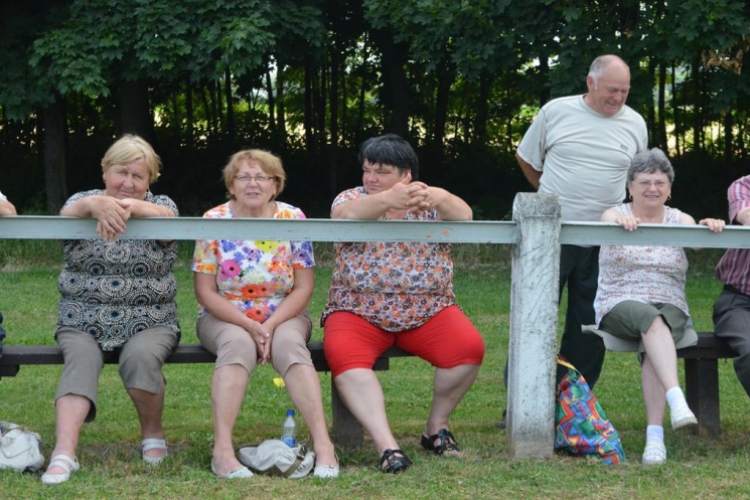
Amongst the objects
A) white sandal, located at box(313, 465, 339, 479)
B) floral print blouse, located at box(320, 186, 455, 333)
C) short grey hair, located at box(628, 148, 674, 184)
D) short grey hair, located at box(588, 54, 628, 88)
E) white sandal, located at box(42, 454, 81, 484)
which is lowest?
white sandal, located at box(313, 465, 339, 479)

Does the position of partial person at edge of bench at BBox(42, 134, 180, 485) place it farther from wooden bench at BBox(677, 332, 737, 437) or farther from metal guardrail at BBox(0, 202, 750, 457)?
wooden bench at BBox(677, 332, 737, 437)

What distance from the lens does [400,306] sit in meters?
5.18

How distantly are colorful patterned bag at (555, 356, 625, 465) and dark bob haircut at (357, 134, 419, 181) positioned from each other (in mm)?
1207

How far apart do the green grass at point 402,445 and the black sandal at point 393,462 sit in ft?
0.17

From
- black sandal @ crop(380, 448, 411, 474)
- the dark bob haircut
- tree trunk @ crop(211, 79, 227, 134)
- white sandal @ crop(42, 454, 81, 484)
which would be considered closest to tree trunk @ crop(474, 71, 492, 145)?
tree trunk @ crop(211, 79, 227, 134)

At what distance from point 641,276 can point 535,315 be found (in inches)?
29.3

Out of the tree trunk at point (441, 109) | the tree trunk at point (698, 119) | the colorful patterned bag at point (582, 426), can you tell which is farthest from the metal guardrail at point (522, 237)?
the tree trunk at point (698, 119)

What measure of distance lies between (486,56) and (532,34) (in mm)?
583

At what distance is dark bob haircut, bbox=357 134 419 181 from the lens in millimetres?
5199

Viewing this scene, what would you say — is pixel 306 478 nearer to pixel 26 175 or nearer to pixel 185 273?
pixel 185 273

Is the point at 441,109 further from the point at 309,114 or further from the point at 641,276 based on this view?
the point at 641,276

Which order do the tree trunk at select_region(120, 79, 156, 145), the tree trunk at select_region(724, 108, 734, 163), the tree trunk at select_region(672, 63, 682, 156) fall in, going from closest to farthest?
the tree trunk at select_region(120, 79, 156, 145) < the tree trunk at select_region(724, 108, 734, 163) < the tree trunk at select_region(672, 63, 682, 156)

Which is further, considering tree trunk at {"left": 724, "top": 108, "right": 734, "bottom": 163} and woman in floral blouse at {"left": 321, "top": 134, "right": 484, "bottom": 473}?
tree trunk at {"left": 724, "top": 108, "right": 734, "bottom": 163}

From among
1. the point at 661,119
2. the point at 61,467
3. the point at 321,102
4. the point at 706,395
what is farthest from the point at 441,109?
the point at 61,467
